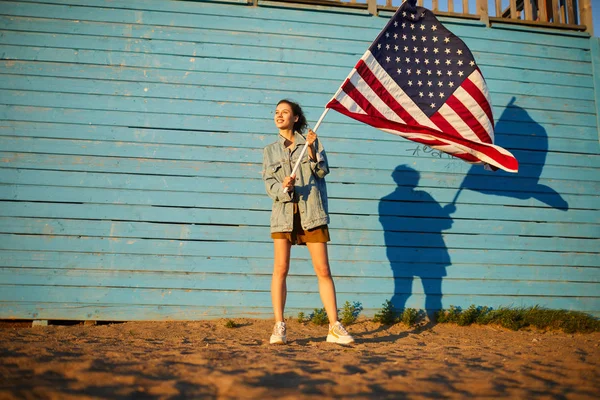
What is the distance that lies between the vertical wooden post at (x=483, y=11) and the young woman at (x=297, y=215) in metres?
3.20

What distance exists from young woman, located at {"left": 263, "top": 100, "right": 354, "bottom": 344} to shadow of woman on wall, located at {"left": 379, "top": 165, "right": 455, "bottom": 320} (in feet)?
5.06

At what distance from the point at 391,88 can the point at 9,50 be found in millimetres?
4017

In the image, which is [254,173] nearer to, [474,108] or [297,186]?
[297,186]

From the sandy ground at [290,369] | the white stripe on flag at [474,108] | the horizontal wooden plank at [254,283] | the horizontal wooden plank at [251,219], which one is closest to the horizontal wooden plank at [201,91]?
the horizontal wooden plank at [251,219]

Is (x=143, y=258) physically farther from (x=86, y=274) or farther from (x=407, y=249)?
(x=407, y=249)

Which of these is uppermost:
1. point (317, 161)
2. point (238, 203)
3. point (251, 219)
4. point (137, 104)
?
point (137, 104)

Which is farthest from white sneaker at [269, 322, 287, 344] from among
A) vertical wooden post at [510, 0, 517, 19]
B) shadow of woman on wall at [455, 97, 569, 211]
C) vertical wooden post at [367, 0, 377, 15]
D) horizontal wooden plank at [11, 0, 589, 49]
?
vertical wooden post at [510, 0, 517, 19]

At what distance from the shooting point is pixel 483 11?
5426 millimetres

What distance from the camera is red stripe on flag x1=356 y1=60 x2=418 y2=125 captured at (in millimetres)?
3775

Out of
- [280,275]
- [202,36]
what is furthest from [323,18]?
[280,275]

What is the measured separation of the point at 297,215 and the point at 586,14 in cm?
486

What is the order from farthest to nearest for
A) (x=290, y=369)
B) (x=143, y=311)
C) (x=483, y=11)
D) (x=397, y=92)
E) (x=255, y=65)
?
(x=483, y=11) < (x=255, y=65) < (x=143, y=311) < (x=397, y=92) < (x=290, y=369)

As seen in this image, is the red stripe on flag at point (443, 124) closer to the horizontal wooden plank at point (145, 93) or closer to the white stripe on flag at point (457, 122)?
the white stripe on flag at point (457, 122)

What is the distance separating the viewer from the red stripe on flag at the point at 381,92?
378cm
